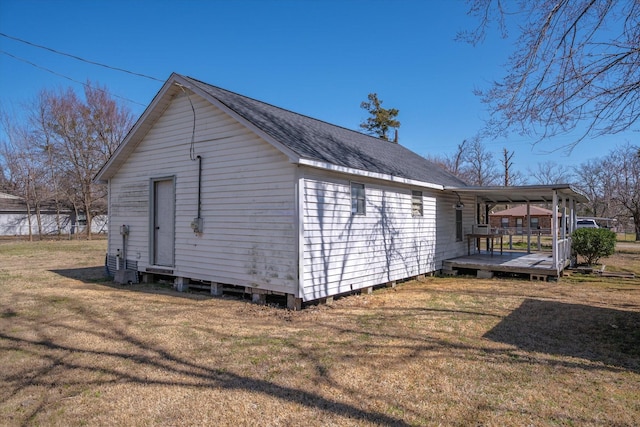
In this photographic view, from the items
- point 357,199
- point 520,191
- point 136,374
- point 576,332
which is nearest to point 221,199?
point 357,199

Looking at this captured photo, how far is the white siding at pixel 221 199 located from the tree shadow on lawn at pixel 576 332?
3723 millimetres

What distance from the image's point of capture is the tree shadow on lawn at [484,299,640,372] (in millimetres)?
5039

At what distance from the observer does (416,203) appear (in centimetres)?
1128

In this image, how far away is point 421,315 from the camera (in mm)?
6977

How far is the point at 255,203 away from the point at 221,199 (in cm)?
101

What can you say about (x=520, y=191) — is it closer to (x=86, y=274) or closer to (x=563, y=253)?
(x=563, y=253)

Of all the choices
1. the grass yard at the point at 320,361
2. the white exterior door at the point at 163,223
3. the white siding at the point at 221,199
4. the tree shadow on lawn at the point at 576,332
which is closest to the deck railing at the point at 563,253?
the grass yard at the point at 320,361

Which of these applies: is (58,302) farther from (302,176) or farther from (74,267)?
(74,267)

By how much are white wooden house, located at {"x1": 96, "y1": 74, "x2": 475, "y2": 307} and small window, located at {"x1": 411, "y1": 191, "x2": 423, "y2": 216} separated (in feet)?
0.19

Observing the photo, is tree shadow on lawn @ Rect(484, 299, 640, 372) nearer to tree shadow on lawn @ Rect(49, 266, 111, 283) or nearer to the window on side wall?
the window on side wall

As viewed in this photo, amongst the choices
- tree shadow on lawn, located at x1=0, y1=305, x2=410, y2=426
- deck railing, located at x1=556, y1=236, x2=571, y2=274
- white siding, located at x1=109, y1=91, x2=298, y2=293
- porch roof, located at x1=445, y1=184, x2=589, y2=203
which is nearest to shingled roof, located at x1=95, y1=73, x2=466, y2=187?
white siding, located at x1=109, y1=91, x2=298, y2=293

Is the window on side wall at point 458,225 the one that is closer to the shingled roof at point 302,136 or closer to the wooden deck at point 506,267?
the wooden deck at point 506,267

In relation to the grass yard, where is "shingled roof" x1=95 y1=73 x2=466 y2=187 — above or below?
above

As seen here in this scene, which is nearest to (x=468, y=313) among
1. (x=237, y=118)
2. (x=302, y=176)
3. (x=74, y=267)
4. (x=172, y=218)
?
(x=302, y=176)
